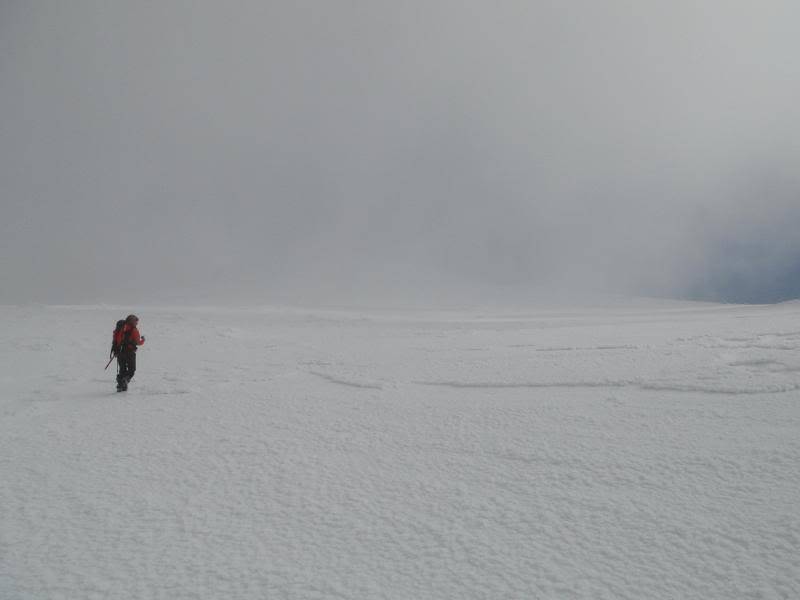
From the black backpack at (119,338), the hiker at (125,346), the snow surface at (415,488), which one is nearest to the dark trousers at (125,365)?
the hiker at (125,346)

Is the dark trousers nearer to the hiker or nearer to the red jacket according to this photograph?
the hiker

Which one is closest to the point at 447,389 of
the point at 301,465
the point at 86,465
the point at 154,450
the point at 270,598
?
the point at 301,465

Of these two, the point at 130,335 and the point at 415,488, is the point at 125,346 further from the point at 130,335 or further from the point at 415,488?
the point at 415,488

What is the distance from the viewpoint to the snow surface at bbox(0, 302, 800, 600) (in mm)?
3279

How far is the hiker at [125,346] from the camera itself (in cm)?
946

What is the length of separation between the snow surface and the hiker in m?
0.36

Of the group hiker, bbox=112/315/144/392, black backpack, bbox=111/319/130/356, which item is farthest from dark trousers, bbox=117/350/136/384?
black backpack, bbox=111/319/130/356

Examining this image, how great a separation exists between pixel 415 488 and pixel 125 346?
7.37 metres

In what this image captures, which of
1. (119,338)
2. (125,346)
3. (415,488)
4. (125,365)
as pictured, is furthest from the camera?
(125,365)

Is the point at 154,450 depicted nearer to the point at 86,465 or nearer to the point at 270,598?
the point at 86,465

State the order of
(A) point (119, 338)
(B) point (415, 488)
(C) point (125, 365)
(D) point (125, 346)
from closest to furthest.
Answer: (B) point (415, 488)
(A) point (119, 338)
(D) point (125, 346)
(C) point (125, 365)

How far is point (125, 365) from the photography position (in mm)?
9711

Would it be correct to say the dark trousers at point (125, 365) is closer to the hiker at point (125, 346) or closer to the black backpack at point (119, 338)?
the hiker at point (125, 346)

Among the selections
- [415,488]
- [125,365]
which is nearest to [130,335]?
[125,365]
